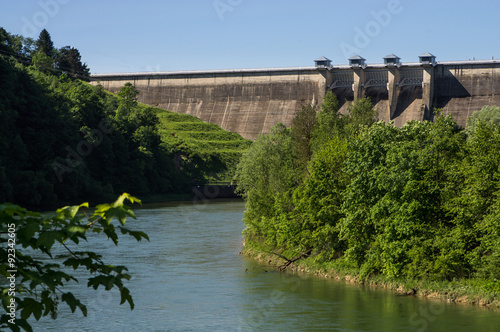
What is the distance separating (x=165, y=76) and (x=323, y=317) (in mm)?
106213

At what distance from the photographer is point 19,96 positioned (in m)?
65.5

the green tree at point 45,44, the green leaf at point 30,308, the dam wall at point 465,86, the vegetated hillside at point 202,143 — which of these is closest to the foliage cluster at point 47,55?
the green tree at point 45,44

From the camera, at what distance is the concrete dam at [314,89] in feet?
306

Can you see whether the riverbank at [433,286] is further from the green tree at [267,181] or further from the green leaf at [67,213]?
the green leaf at [67,213]

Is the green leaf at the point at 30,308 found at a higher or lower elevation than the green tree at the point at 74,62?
lower

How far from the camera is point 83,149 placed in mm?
71750

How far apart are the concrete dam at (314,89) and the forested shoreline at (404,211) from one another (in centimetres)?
6292

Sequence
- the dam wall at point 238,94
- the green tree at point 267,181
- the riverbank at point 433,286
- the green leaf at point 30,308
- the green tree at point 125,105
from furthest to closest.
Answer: the dam wall at point 238,94
the green tree at point 125,105
the green tree at point 267,181
the riverbank at point 433,286
the green leaf at point 30,308

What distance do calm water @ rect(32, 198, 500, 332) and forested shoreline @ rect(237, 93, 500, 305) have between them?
1.21m

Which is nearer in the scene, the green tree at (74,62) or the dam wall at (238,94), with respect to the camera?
the dam wall at (238,94)

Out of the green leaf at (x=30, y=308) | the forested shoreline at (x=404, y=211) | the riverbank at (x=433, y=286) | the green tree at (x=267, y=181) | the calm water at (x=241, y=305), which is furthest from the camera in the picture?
the green tree at (x=267, y=181)

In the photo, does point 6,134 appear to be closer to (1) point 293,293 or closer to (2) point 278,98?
(1) point 293,293

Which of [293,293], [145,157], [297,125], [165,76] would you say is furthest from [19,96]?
[165,76]

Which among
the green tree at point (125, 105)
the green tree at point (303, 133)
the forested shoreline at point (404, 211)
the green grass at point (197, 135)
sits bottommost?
the forested shoreline at point (404, 211)
